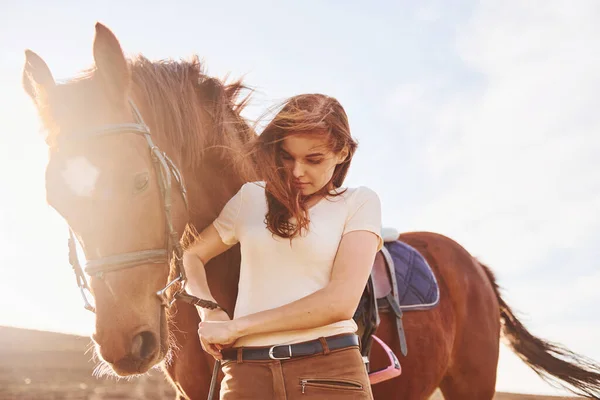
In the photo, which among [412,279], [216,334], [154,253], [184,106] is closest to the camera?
[216,334]

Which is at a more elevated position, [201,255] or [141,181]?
[141,181]

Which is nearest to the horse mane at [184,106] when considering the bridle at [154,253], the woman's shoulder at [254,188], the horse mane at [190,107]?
the horse mane at [190,107]

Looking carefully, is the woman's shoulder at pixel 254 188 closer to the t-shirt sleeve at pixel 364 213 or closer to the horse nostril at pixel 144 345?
the t-shirt sleeve at pixel 364 213

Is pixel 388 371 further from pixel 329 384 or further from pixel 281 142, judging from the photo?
pixel 281 142

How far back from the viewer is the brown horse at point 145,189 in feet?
6.59

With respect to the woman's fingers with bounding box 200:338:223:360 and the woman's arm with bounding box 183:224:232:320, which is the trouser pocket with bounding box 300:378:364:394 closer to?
the woman's fingers with bounding box 200:338:223:360

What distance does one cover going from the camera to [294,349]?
184cm

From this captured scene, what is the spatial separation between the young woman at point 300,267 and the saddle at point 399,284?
110 centimetres

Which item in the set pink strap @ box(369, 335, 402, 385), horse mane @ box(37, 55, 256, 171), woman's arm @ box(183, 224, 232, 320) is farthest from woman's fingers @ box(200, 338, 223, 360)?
pink strap @ box(369, 335, 402, 385)

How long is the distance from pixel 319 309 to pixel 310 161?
0.58 m

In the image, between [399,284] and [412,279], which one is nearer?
[399,284]

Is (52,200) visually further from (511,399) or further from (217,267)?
(511,399)

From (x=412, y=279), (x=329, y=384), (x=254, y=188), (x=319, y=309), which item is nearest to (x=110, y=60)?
(x=254, y=188)

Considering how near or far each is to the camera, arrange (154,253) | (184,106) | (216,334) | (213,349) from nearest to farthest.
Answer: (216,334), (213,349), (154,253), (184,106)
